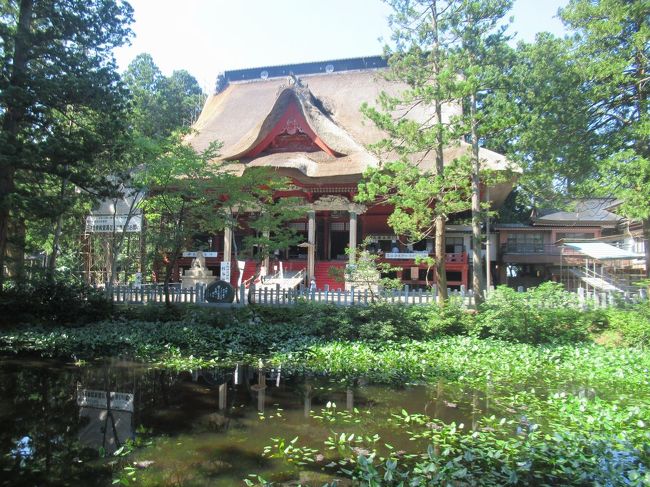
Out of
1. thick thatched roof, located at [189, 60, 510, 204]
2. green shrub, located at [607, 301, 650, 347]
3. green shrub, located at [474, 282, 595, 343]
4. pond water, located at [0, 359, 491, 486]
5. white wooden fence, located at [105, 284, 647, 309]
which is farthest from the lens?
thick thatched roof, located at [189, 60, 510, 204]

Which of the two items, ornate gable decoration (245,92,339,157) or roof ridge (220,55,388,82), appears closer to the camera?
ornate gable decoration (245,92,339,157)

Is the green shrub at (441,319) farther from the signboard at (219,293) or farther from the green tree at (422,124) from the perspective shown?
the signboard at (219,293)

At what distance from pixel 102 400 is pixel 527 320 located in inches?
343

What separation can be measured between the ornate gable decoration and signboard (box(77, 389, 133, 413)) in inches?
517

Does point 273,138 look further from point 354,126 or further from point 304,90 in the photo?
point 354,126

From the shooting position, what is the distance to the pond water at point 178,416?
4.13 metres

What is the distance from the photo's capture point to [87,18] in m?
11.3

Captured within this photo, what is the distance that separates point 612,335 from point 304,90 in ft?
51.1

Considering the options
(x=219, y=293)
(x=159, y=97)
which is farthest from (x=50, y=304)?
(x=159, y=97)

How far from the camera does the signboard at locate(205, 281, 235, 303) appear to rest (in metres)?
12.0

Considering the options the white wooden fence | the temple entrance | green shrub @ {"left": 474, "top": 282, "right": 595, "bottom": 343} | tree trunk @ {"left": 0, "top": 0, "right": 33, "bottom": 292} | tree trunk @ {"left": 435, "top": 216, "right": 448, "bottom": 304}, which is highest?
tree trunk @ {"left": 0, "top": 0, "right": 33, "bottom": 292}

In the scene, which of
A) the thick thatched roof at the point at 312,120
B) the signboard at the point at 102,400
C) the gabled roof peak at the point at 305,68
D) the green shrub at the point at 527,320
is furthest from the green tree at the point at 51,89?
the gabled roof peak at the point at 305,68

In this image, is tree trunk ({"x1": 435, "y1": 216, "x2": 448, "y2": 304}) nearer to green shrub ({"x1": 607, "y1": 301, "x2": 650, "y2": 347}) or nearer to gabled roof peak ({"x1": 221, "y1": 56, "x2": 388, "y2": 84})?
green shrub ({"x1": 607, "y1": 301, "x2": 650, "y2": 347})

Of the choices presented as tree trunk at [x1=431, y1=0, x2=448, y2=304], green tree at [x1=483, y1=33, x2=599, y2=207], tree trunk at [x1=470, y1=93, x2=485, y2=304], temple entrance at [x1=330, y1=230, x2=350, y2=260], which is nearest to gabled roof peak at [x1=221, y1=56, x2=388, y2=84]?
temple entrance at [x1=330, y1=230, x2=350, y2=260]
